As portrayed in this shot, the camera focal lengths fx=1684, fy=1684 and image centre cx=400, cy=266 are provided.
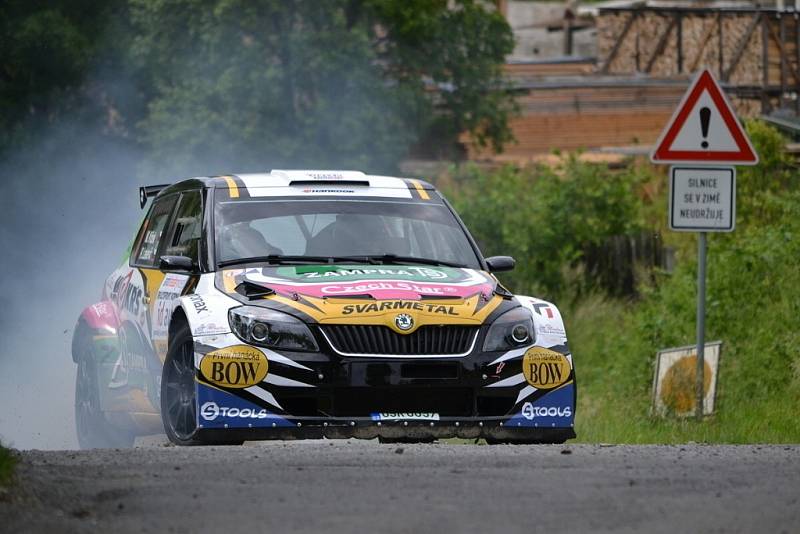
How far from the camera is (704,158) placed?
12.4 metres

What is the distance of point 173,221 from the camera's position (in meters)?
10.8

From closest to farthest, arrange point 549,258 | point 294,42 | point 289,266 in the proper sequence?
point 289,266 → point 549,258 → point 294,42

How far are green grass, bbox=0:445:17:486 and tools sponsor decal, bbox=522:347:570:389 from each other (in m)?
3.01

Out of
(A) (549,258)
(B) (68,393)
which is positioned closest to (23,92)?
(A) (549,258)

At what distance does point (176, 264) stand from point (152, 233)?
175 centimetres

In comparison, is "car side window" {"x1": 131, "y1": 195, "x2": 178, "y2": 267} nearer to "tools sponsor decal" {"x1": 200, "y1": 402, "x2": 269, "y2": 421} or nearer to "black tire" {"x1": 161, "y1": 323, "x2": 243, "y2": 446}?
"black tire" {"x1": 161, "y1": 323, "x2": 243, "y2": 446}

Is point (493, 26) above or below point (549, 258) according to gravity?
above

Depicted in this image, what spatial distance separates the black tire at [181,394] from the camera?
8938 mm

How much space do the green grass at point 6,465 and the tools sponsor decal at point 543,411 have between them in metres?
3.01

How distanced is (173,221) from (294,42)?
25285mm

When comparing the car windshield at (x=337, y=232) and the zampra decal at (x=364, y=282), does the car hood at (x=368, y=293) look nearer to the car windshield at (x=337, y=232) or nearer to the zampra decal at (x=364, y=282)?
the zampra decal at (x=364, y=282)

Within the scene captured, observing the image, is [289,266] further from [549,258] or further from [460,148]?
[460,148]

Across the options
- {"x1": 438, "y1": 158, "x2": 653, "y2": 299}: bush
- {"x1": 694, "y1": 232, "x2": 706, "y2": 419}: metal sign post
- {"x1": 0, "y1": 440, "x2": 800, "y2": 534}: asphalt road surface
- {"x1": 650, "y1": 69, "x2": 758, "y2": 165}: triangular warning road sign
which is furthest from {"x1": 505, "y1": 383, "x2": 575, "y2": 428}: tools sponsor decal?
{"x1": 438, "y1": 158, "x2": 653, "y2": 299}: bush

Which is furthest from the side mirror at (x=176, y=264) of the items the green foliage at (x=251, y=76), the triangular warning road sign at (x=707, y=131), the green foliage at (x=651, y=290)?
the green foliage at (x=251, y=76)
